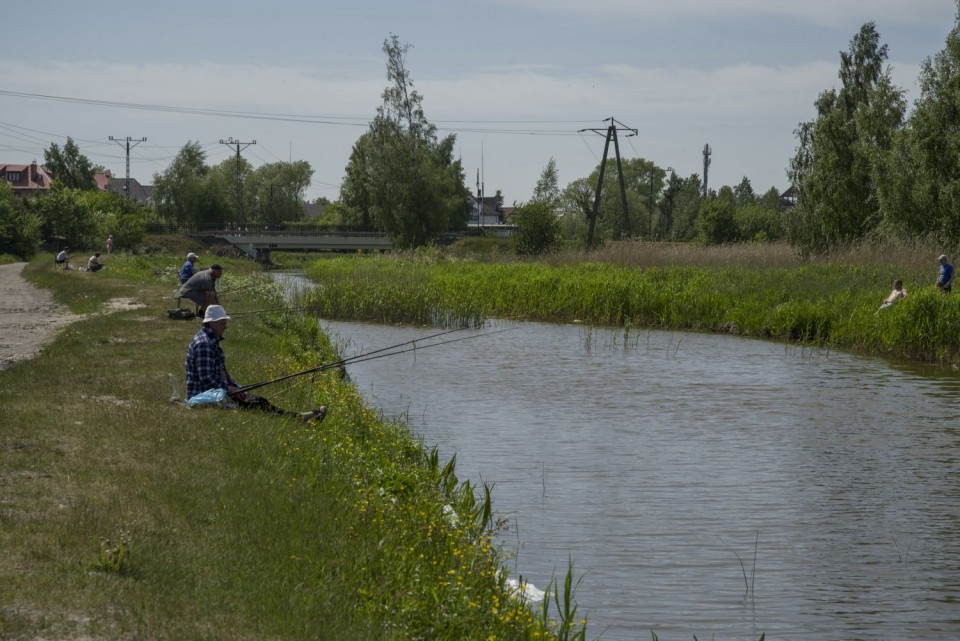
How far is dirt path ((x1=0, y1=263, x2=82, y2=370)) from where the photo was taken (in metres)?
17.2

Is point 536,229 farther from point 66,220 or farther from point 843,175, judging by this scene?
point 66,220

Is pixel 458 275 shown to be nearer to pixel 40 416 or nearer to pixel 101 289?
pixel 101 289

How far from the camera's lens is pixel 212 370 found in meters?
11.6

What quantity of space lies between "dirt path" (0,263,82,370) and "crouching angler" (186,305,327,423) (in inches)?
168

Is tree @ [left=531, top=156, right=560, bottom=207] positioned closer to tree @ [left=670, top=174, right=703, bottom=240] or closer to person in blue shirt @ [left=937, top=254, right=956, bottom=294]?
tree @ [left=670, top=174, right=703, bottom=240]

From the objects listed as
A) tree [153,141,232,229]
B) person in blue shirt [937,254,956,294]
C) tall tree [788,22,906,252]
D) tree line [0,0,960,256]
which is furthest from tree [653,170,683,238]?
person in blue shirt [937,254,956,294]

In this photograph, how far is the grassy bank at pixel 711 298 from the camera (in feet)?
75.3

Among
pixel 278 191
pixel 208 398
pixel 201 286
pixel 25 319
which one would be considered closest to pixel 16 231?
pixel 25 319

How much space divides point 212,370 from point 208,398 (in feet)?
1.09

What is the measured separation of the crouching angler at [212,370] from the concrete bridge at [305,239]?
79610 mm

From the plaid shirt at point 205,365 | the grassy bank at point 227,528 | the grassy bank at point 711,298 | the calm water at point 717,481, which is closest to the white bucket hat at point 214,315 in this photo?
the plaid shirt at point 205,365

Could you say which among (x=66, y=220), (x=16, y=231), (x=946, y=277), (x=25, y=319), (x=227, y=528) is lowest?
(x=25, y=319)

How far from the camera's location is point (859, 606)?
26.6 feet

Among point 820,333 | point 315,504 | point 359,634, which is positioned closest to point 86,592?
point 359,634
